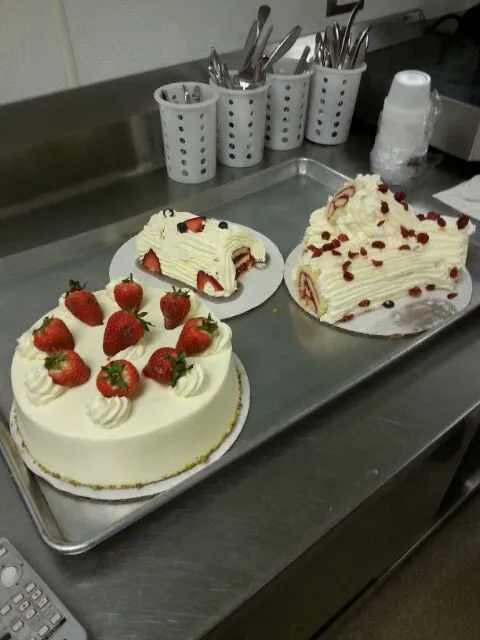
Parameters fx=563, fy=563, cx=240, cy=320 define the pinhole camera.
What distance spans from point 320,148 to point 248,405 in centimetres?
90

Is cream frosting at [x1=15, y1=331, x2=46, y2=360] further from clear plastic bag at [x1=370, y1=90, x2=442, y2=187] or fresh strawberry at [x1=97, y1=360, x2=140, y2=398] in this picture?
clear plastic bag at [x1=370, y1=90, x2=442, y2=187]

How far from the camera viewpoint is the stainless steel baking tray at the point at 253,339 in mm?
756

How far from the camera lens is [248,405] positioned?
2.97 ft

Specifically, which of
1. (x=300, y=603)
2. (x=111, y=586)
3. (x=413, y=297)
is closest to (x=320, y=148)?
(x=413, y=297)

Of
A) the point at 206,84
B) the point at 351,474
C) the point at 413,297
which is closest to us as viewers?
the point at 351,474

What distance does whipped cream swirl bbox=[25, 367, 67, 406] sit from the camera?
0.77 metres

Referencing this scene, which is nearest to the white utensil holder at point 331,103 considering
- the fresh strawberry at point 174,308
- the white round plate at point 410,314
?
the white round plate at point 410,314

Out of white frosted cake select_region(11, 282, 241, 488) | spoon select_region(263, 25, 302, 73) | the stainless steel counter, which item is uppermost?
spoon select_region(263, 25, 302, 73)

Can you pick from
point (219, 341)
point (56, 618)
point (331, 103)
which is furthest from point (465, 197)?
point (56, 618)

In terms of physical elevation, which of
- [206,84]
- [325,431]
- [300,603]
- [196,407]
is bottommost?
[300,603]

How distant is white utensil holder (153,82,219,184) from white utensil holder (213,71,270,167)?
0.15ft

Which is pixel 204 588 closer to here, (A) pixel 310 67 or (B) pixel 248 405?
(B) pixel 248 405

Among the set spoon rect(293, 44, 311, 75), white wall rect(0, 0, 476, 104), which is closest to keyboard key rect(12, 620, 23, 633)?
white wall rect(0, 0, 476, 104)

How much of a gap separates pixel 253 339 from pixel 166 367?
277 mm
